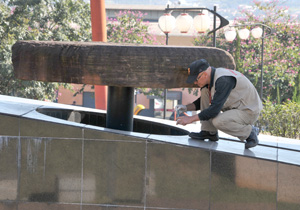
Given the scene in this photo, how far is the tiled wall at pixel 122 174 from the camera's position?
173 inches

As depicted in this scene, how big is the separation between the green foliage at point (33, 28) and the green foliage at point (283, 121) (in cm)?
778

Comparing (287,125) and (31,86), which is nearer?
(287,125)

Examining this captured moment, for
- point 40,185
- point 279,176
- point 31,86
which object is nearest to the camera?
point 279,176

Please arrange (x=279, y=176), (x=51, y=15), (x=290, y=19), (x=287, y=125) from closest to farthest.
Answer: (x=279, y=176)
(x=287, y=125)
(x=51, y=15)
(x=290, y=19)

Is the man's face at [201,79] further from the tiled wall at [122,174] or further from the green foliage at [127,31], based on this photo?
the green foliage at [127,31]

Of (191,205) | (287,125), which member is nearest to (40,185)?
(191,205)

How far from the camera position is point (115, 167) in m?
4.62

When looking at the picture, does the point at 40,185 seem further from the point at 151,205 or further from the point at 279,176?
the point at 279,176

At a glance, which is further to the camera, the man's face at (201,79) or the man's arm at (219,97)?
the man's face at (201,79)

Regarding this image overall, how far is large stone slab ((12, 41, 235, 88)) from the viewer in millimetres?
4660

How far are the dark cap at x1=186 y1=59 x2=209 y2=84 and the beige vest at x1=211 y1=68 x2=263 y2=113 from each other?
0.13 meters

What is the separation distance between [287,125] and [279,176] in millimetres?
8310

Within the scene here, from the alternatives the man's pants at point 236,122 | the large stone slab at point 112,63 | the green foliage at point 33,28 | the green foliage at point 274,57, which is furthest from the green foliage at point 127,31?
the man's pants at point 236,122

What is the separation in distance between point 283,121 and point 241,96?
821 cm
